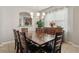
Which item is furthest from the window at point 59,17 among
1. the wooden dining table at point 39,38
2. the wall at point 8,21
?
the wall at point 8,21

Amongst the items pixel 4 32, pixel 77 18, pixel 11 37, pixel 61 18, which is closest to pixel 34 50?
pixel 11 37

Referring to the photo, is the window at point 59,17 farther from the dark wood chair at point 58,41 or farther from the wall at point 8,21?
the wall at point 8,21

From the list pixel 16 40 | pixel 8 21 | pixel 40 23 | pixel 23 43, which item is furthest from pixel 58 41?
pixel 8 21

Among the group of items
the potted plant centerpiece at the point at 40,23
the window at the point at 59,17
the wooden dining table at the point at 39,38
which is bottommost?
the wooden dining table at the point at 39,38

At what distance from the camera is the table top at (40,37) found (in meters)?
1.68

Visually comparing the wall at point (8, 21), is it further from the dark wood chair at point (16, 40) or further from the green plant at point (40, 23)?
the green plant at point (40, 23)

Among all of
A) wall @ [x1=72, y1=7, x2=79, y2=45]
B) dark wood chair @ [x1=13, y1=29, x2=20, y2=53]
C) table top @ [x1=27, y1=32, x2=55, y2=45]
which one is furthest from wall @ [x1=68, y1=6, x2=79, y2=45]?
dark wood chair @ [x1=13, y1=29, x2=20, y2=53]

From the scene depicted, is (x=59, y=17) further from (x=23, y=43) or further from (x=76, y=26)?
(x=23, y=43)

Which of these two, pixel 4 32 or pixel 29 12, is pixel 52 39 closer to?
pixel 29 12

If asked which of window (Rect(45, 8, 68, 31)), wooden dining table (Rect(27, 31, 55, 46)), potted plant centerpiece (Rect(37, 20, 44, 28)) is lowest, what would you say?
wooden dining table (Rect(27, 31, 55, 46))

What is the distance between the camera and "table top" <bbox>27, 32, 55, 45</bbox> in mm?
1683

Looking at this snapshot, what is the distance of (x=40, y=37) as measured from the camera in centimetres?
170

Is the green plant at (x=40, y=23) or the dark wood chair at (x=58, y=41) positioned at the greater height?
the green plant at (x=40, y=23)

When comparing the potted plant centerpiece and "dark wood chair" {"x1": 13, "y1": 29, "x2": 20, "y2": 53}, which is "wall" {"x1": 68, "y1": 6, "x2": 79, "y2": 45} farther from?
Result: "dark wood chair" {"x1": 13, "y1": 29, "x2": 20, "y2": 53}
